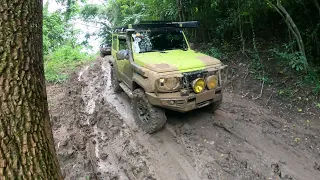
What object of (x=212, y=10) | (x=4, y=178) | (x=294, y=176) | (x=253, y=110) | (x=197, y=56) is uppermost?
(x=212, y=10)

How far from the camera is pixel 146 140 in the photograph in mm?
4742

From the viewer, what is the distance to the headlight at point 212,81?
15.1 feet

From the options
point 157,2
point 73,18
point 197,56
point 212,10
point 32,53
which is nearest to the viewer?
point 32,53

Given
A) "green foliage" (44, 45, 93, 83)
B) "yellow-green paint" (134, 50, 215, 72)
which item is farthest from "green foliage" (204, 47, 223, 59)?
"green foliage" (44, 45, 93, 83)

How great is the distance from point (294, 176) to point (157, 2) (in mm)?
8016

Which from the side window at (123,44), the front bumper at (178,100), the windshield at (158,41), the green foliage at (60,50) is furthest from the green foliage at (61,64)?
the front bumper at (178,100)

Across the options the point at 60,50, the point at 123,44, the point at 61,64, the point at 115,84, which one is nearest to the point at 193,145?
the point at 123,44

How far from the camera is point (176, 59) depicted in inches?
194

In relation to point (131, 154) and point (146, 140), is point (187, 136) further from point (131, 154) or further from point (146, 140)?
point (131, 154)

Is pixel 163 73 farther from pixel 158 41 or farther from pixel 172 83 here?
pixel 158 41

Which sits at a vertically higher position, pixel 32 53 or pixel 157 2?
pixel 157 2

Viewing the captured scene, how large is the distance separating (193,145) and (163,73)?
50.9 inches

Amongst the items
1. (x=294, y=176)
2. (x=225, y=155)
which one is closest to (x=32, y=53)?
(x=225, y=155)

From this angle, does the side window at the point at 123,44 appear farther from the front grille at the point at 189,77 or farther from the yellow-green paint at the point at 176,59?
the front grille at the point at 189,77
